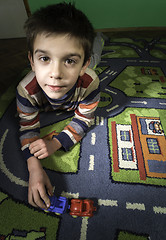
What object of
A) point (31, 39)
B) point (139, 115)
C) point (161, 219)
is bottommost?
point (161, 219)

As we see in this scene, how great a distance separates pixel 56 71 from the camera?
45 centimetres

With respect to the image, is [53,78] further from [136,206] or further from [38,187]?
[136,206]

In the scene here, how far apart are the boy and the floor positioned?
0.54 meters

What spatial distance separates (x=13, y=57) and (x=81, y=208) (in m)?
1.50

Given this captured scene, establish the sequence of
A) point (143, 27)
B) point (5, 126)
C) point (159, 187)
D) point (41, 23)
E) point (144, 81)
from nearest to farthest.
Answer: point (41, 23) → point (159, 187) → point (5, 126) → point (144, 81) → point (143, 27)

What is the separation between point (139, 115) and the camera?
85cm

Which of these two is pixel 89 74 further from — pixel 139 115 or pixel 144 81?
pixel 144 81

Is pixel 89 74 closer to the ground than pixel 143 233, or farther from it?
farther from it

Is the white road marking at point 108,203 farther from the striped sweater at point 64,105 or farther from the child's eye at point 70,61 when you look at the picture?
the child's eye at point 70,61

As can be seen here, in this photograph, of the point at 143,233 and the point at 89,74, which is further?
the point at 89,74

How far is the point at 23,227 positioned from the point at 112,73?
3.41 ft

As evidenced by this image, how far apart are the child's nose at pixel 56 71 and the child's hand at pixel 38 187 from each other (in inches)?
13.0

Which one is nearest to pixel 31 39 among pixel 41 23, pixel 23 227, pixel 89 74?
pixel 41 23

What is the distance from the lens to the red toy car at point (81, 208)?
1.65 ft
